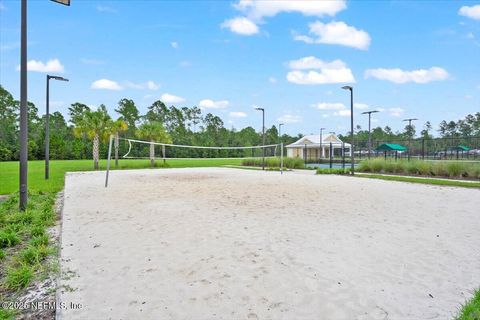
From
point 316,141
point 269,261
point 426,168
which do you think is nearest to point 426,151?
point 316,141

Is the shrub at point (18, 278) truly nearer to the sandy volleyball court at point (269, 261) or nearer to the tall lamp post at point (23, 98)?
the sandy volleyball court at point (269, 261)

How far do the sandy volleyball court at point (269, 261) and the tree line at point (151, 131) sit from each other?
23.7m

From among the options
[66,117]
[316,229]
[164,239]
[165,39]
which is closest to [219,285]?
[164,239]

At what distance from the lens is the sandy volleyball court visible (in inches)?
107

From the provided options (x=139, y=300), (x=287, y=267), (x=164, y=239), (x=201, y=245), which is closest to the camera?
(x=139, y=300)

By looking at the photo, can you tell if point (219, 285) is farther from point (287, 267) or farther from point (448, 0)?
point (448, 0)

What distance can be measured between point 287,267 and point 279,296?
748mm

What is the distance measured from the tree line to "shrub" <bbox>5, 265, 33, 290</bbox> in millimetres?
25682

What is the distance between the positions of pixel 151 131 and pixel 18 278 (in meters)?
26.0

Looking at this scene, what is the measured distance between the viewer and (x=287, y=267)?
3607mm

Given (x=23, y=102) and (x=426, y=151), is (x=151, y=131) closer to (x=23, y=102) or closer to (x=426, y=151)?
(x=23, y=102)

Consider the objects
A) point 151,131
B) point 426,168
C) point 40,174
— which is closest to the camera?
point 426,168

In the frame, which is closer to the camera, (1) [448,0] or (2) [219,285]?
(2) [219,285]

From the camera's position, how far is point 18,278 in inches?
126
